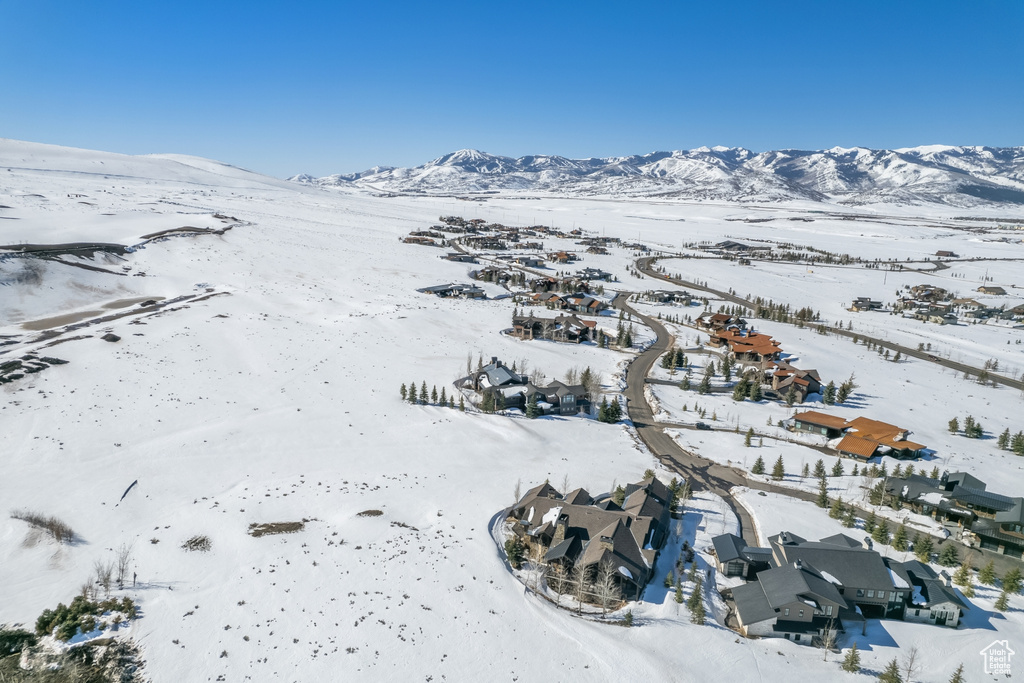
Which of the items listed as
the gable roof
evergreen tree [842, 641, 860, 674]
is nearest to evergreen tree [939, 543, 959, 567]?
the gable roof

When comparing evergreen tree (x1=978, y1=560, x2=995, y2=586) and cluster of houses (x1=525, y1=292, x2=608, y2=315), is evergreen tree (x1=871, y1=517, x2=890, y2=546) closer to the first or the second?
evergreen tree (x1=978, y1=560, x2=995, y2=586)

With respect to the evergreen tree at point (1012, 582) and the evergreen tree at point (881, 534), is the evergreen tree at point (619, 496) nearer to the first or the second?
the evergreen tree at point (881, 534)

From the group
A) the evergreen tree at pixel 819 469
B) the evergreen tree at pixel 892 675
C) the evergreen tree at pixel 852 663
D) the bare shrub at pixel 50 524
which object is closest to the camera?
the evergreen tree at pixel 892 675

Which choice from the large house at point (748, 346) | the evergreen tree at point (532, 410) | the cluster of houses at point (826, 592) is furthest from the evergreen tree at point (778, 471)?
the large house at point (748, 346)

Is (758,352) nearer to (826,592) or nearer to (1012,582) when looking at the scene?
(1012,582)

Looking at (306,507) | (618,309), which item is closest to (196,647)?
(306,507)

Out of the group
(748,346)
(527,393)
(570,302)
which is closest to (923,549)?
(527,393)
